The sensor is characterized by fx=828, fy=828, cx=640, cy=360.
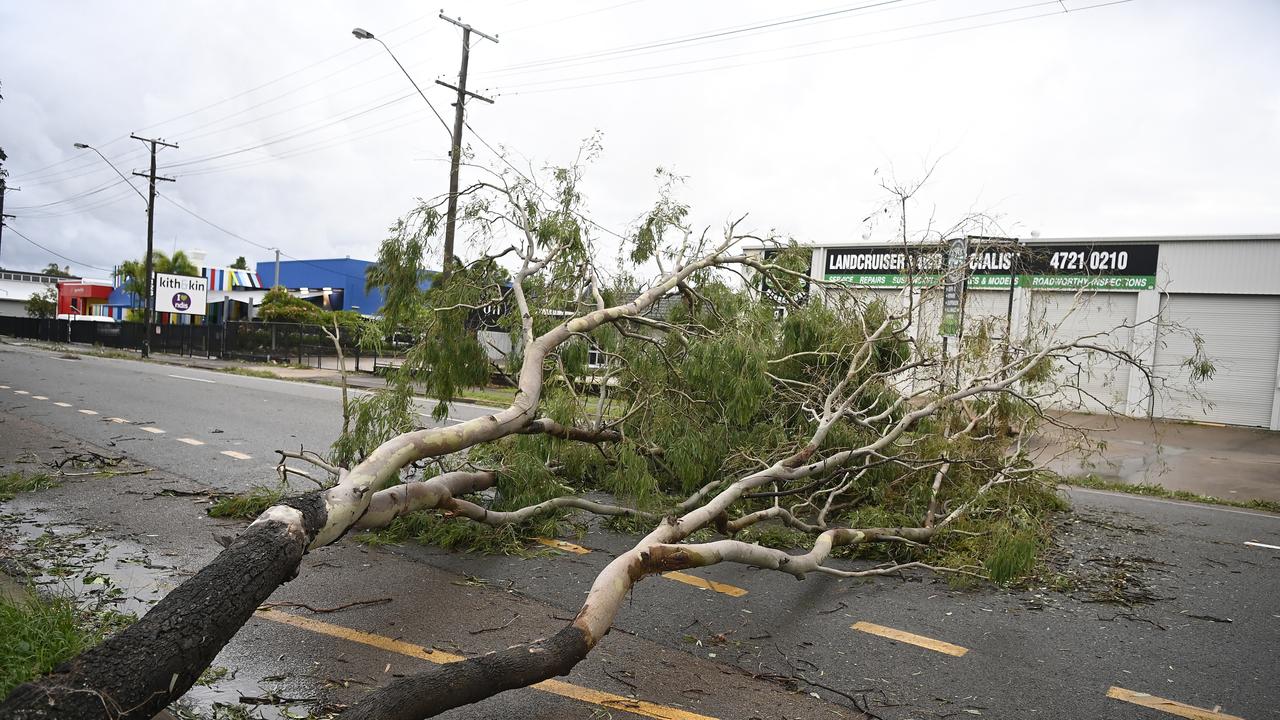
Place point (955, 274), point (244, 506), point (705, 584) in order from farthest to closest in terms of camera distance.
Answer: point (955, 274) < point (244, 506) < point (705, 584)

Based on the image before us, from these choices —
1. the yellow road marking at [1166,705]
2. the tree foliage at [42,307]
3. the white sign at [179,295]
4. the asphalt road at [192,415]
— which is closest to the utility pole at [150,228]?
the white sign at [179,295]

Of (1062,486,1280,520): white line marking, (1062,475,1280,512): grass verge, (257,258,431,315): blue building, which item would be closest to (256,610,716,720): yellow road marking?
(1062,475,1280,512): grass verge

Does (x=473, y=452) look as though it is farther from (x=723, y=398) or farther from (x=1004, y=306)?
(x=1004, y=306)

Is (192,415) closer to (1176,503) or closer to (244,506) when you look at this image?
(244,506)

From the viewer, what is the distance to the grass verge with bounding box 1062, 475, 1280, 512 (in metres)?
9.25

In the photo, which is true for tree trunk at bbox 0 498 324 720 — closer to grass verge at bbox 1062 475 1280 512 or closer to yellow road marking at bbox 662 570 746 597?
yellow road marking at bbox 662 570 746 597

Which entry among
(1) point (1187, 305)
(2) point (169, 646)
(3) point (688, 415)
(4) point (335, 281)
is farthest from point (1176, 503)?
(4) point (335, 281)

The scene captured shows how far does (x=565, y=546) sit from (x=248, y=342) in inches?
1084

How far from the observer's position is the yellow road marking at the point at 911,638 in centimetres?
434

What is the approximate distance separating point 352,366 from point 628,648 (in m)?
25.9

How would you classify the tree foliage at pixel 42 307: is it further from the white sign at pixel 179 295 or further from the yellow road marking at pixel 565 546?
the yellow road marking at pixel 565 546

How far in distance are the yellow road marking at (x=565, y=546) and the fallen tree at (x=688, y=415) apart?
22 cm

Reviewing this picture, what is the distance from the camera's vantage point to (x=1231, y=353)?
1958 cm

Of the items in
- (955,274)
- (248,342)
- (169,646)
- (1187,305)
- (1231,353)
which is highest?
(1187,305)
